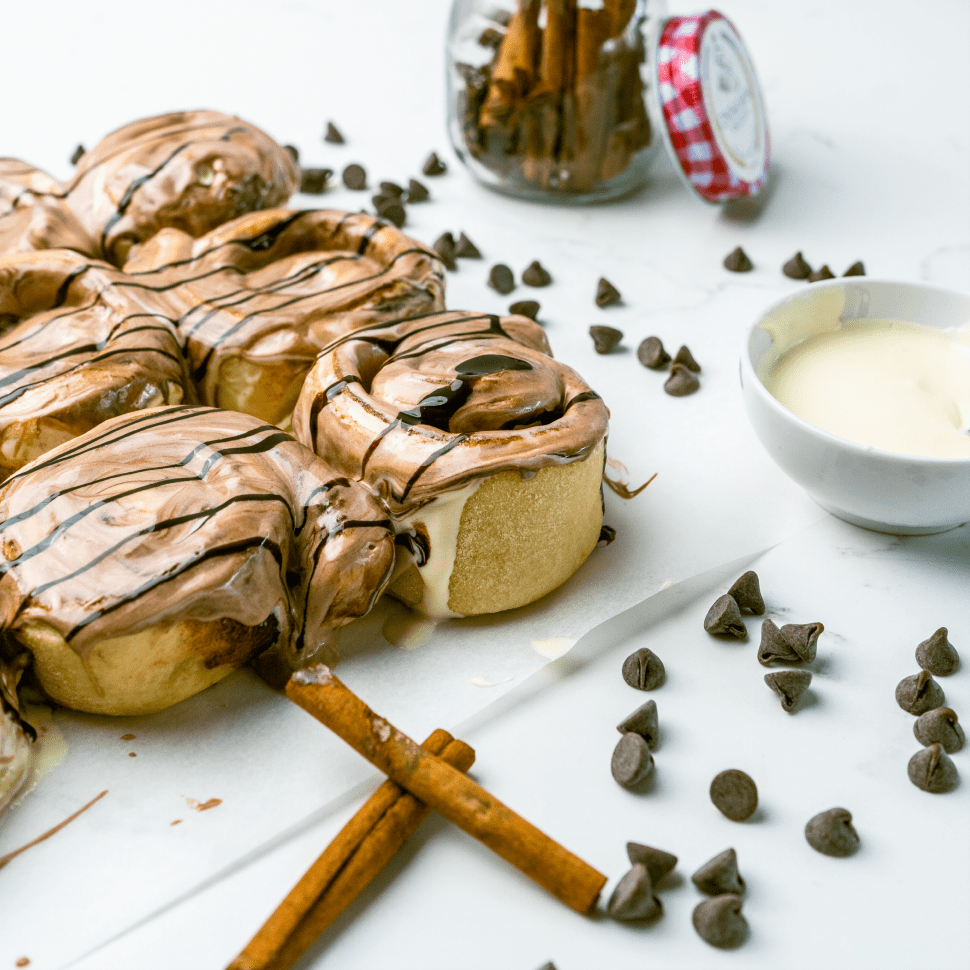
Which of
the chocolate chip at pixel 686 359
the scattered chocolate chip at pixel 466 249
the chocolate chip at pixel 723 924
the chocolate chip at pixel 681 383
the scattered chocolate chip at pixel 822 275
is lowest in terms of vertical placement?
the chocolate chip at pixel 723 924

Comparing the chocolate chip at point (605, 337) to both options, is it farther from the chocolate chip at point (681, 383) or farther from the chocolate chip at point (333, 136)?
the chocolate chip at point (333, 136)

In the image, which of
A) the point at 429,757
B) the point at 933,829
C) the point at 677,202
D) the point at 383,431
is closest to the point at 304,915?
the point at 429,757

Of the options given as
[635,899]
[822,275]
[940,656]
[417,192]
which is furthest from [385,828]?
[417,192]

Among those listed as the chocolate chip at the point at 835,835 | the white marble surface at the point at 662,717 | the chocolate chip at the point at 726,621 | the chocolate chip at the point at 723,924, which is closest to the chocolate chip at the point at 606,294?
the white marble surface at the point at 662,717

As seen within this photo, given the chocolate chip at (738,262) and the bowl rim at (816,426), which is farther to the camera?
the chocolate chip at (738,262)

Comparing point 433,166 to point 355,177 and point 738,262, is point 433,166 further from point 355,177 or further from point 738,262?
point 738,262

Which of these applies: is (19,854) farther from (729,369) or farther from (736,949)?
(729,369)

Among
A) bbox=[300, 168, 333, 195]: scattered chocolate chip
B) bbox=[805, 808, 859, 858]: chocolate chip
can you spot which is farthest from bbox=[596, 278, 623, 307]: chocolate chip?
bbox=[805, 808, 859, 858]: chocolate chip
